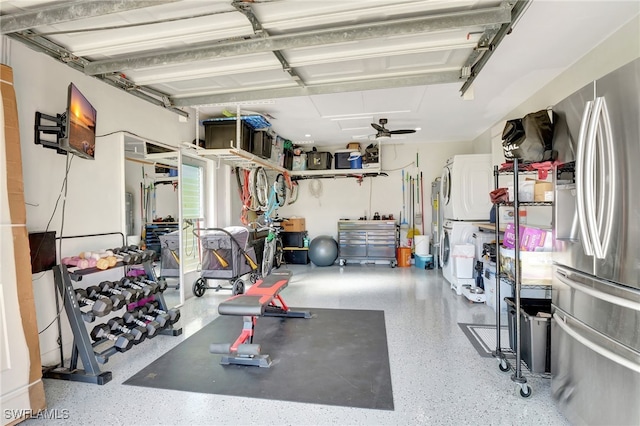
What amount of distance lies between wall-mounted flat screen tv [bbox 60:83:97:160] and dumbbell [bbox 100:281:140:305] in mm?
1172

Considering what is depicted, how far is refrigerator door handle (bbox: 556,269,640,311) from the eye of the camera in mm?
1345

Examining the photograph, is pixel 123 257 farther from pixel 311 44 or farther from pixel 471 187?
pixel 471 187

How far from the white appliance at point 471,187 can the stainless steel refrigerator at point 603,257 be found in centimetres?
344

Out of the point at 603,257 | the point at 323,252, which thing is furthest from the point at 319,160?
the point at 603,257

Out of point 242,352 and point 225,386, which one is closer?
point 225,386

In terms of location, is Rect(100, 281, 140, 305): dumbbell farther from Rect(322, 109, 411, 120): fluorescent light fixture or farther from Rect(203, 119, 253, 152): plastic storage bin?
Rect(322, 109, 411, 120): fluorescent light fixture

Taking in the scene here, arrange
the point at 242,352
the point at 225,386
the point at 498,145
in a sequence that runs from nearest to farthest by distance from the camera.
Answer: the point at 225,386 → the point at 242,352 → the point at 498,145

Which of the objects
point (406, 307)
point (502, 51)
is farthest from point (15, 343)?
point (502, 51)

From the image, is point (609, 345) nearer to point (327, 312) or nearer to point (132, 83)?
point (327, 312)

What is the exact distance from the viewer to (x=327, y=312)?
12.9 feet

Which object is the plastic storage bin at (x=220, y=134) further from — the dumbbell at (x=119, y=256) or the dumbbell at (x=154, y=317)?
the dumbbell at (x=154, y=317)

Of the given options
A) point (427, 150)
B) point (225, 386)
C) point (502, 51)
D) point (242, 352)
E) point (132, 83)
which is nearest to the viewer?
point (225, 386)

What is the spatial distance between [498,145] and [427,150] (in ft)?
7.41

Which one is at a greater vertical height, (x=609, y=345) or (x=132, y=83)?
(x=132, y=83)
